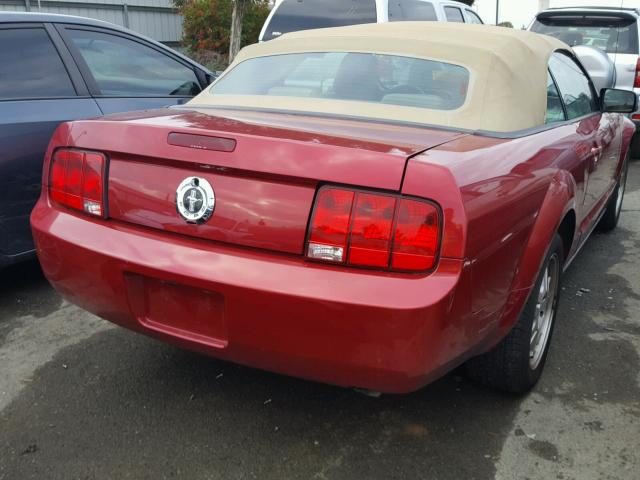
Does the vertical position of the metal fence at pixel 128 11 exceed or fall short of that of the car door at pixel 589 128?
it exceeds it

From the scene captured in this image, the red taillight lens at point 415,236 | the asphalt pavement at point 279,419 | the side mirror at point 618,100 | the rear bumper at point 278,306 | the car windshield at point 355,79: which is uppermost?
the car windshield at point 355,79

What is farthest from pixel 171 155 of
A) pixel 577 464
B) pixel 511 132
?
pixel 577 464

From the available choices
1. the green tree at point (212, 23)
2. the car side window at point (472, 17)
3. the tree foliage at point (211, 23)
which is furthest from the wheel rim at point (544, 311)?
the tree foliage at point (211, 23)

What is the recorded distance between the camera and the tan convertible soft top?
269cm

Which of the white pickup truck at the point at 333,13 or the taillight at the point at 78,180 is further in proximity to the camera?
the white pickup truck at the point at 333,13

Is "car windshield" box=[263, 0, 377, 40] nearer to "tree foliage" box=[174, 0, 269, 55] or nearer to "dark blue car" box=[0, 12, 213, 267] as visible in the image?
"dark blue car" box=[0, 12, 213, 267]

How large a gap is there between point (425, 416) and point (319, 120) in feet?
4.10

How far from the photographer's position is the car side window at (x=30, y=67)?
12.0ft

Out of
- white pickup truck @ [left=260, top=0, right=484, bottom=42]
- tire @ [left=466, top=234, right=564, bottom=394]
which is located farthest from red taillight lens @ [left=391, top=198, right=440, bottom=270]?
white pickup truck @ [left=260, top=0, right=484, bottom=42]

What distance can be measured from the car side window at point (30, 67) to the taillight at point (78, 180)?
1390mm

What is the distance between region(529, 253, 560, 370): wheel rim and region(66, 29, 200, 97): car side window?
9.52 ft

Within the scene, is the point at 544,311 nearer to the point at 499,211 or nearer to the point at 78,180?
the point at 499,211

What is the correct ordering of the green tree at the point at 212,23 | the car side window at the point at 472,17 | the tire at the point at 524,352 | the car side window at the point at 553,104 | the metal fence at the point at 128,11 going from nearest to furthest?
the tire at the point at 524,352 < the car side window at the point at 553,104 < the car side window at the point at 472,17 < the metal fence at the point at 128,11 < the green tree at the point at 212,23

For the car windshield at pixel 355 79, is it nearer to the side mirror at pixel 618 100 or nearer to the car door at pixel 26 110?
the car door at pixel 26 110
